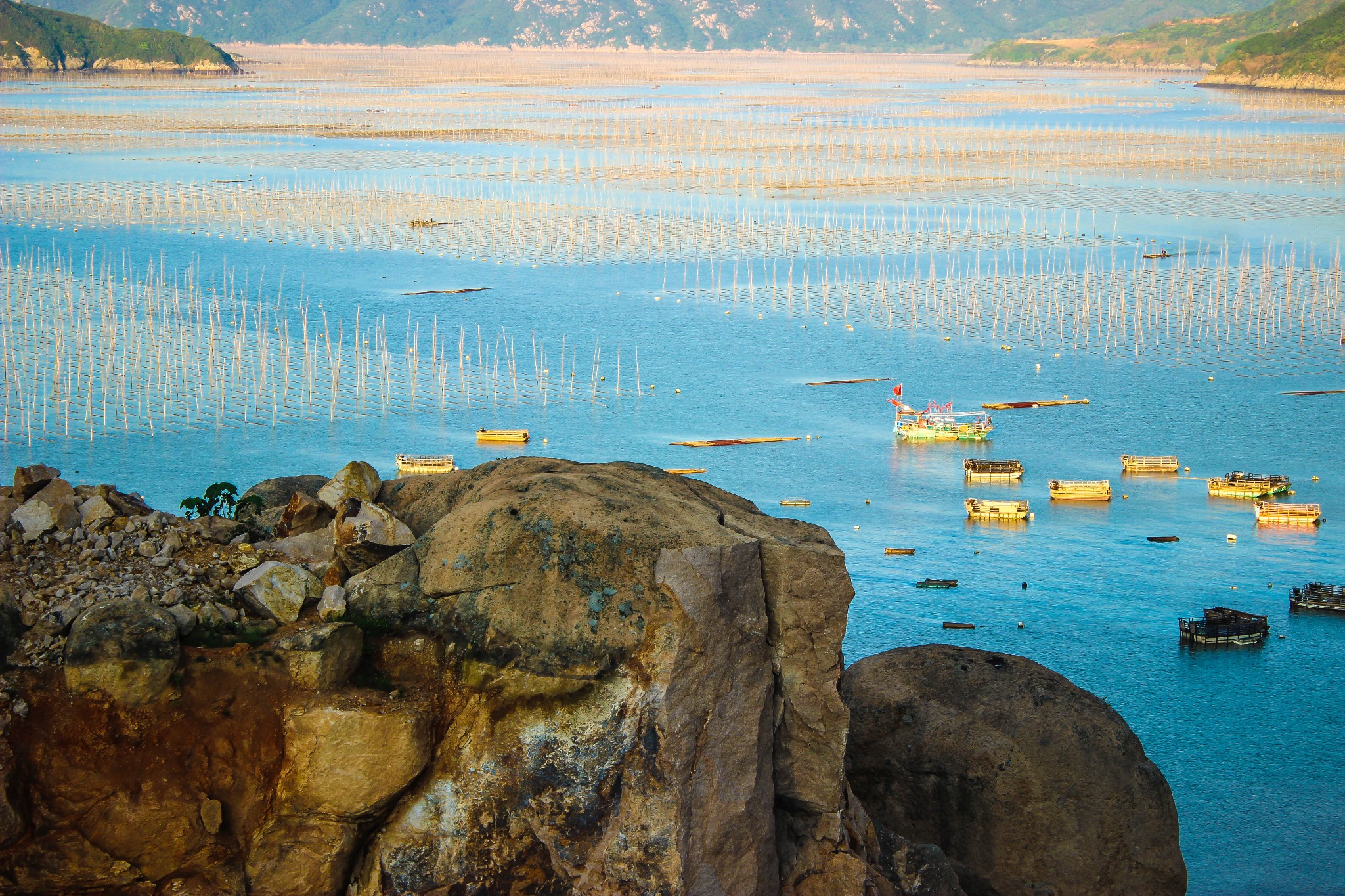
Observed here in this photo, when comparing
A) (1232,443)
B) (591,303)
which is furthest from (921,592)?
(591,303)

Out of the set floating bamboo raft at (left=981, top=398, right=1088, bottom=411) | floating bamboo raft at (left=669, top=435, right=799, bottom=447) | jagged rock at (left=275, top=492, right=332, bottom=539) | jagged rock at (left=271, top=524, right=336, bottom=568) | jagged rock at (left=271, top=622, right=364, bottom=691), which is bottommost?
floating bamboo raft at (left=669, top=435, right=799, bottom=447)

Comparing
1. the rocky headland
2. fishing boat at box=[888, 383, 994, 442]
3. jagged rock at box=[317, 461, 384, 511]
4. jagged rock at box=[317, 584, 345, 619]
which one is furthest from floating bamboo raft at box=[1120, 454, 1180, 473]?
→ jagged rock at box=[317, 584, 345, 619]

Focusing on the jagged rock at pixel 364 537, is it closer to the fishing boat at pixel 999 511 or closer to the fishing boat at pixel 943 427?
the fishing boat at pixel 999 511

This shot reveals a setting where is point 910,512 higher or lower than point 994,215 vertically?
lower

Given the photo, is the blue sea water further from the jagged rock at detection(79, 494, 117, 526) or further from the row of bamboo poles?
the jagged rock at detection(79, 494, 117, 526)

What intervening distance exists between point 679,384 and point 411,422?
18975mm

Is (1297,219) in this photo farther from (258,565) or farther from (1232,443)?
(258,565)

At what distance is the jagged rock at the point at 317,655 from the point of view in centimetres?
1922

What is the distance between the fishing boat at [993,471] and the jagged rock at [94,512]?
2556 inches

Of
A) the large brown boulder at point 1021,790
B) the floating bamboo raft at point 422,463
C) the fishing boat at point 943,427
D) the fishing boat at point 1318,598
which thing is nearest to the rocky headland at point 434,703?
the large brown boulder at point 1021,790

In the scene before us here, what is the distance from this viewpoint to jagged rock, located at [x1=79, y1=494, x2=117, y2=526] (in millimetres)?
21359

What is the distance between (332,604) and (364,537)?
4.33 feet

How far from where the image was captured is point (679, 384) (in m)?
99.5

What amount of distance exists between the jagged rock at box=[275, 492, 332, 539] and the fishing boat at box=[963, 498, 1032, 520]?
55503mm
